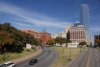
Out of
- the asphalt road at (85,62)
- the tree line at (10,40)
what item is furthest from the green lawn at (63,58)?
the tree line at (10,40)

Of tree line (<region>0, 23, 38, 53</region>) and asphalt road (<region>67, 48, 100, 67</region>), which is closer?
asphalt road (<region>67, 48, 100, 67</region>)

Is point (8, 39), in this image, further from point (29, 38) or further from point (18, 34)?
point (29, 38)

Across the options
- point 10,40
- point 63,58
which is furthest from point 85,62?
point 10,40

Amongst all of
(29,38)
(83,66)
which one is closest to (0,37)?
(83,66)

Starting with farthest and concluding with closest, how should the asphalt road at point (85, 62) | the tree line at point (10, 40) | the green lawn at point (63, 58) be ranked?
the tree line at point (10, 40) → the green lawn at point (63, 58) → the asphalt road at point (85, 62)

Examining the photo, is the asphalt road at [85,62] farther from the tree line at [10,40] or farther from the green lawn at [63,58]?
the tree line at [10,40]

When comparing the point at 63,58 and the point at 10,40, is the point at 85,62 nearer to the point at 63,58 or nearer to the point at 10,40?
the point at 63,58

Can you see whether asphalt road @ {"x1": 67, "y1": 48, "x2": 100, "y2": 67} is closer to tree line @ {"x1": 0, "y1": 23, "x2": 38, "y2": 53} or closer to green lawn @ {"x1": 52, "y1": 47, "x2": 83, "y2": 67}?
green lawn @ {"x1": 52, "y1": 47, "x2": 83, "y2": 67}

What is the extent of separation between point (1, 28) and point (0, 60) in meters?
33.4

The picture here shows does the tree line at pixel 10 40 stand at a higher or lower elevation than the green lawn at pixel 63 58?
higher

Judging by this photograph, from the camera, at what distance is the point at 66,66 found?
69.9 metres

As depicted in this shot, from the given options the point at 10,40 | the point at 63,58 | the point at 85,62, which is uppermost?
the point at 10,40

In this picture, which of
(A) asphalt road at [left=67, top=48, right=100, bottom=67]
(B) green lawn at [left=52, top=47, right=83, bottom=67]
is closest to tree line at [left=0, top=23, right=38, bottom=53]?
(B) green lawn at [left=52, top=47, right=83, bottom=67]

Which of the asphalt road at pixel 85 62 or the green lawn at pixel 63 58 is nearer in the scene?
the asphalt road at pixel 85 62
